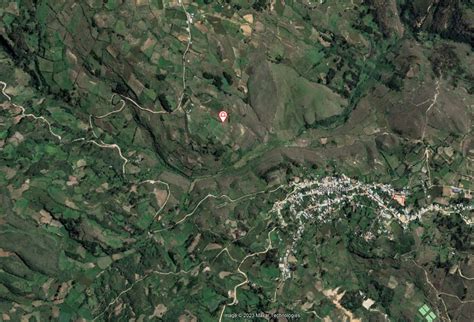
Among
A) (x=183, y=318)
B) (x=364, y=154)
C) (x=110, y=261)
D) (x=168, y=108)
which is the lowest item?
(x=183, y=318)

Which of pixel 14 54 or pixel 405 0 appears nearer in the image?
pixel 14 54

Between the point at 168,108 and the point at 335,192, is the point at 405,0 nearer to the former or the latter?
the point at 335,192

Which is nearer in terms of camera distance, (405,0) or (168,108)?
(168,108)

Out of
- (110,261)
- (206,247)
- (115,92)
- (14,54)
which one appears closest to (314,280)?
(206,247)

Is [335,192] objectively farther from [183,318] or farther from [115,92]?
[115,92]

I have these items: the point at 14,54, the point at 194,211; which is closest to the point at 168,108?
the point at 194,211

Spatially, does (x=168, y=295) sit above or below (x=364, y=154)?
below
